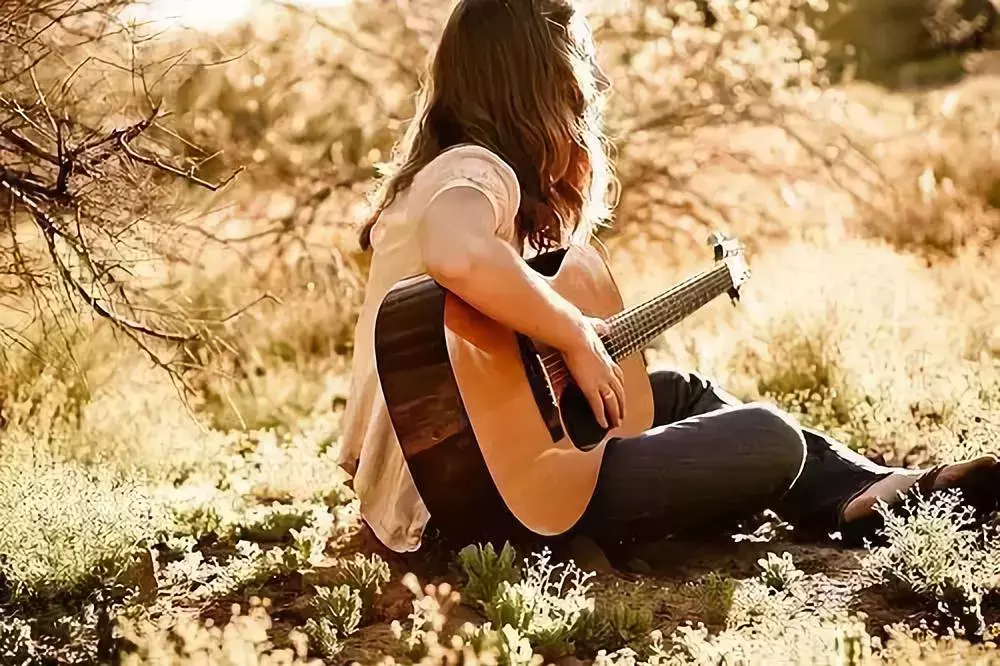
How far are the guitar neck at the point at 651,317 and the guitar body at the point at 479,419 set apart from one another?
18 cm

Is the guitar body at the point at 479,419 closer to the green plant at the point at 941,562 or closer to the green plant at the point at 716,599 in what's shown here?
the green plant at the point at 716,599

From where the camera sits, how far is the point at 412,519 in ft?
7.14

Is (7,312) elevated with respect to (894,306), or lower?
elevated

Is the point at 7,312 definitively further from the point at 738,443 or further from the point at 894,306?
the point at 894,306

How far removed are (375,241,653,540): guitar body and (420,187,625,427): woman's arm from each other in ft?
0.20

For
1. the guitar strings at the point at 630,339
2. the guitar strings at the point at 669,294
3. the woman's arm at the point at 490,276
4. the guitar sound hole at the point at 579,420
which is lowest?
the guitar sound hole at the point at 579,420

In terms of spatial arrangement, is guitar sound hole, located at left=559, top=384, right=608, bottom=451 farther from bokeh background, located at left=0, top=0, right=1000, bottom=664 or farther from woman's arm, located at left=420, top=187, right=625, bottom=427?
bokeh background, located at left=0, top=0, right=1000, bottom=664

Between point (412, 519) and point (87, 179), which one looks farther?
point (87, 179)

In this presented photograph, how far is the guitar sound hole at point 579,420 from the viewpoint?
2.13 metres

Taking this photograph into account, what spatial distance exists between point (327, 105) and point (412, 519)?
2538 mm

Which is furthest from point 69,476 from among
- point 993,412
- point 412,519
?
point 993,412

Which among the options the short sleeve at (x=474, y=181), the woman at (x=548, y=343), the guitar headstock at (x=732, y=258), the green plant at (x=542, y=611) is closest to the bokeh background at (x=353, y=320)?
the green plant at (x=542, y=611)

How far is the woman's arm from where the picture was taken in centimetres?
191

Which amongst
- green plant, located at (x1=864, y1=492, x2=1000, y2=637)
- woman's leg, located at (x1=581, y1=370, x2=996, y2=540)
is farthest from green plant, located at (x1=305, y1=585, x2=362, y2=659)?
green plant, located at (x1=864, y1=492, x2=1000, y2=637)
